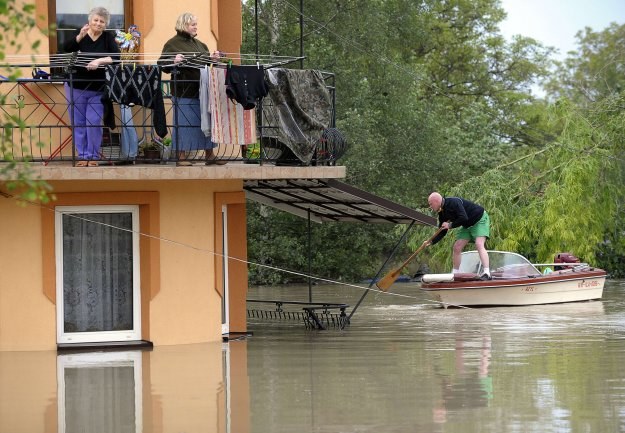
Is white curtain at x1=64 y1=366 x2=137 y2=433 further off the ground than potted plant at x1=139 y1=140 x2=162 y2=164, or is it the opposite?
potted plant at x1=139 y1=140 x2=162 y2=164

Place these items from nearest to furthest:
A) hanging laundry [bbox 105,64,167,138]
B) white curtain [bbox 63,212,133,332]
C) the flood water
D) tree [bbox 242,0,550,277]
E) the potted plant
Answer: the flood water, hanging laundry [bbox 105,64,167,138], the potted plant, white curtain [bbox 63,212,133,332], tree [bbox 242,0,550,277]

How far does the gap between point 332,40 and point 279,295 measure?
1102 cm

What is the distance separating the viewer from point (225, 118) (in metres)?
18.2

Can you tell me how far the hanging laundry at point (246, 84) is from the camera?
1784 cm

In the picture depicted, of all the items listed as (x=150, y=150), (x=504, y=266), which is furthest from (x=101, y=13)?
(x=504, y=266)

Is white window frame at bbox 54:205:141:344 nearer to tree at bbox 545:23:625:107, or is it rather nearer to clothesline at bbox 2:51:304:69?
clothesline at bbox 2:51:304:69

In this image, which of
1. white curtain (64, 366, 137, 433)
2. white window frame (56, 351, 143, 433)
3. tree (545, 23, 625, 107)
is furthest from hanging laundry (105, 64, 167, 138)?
tree (545, 23, 625, 107)

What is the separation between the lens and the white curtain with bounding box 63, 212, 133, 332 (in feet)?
61.4

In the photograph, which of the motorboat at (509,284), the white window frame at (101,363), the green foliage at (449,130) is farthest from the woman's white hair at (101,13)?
the green foliage at (449,130)

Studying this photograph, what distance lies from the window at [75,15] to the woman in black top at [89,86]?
0.78 m

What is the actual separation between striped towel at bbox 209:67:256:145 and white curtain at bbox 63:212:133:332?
6.23 feet

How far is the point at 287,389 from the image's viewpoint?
1463cm

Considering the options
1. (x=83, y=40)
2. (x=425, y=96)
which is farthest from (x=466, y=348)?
(x=425, y=96)

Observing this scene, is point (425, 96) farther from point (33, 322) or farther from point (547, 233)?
point (33, 322)
